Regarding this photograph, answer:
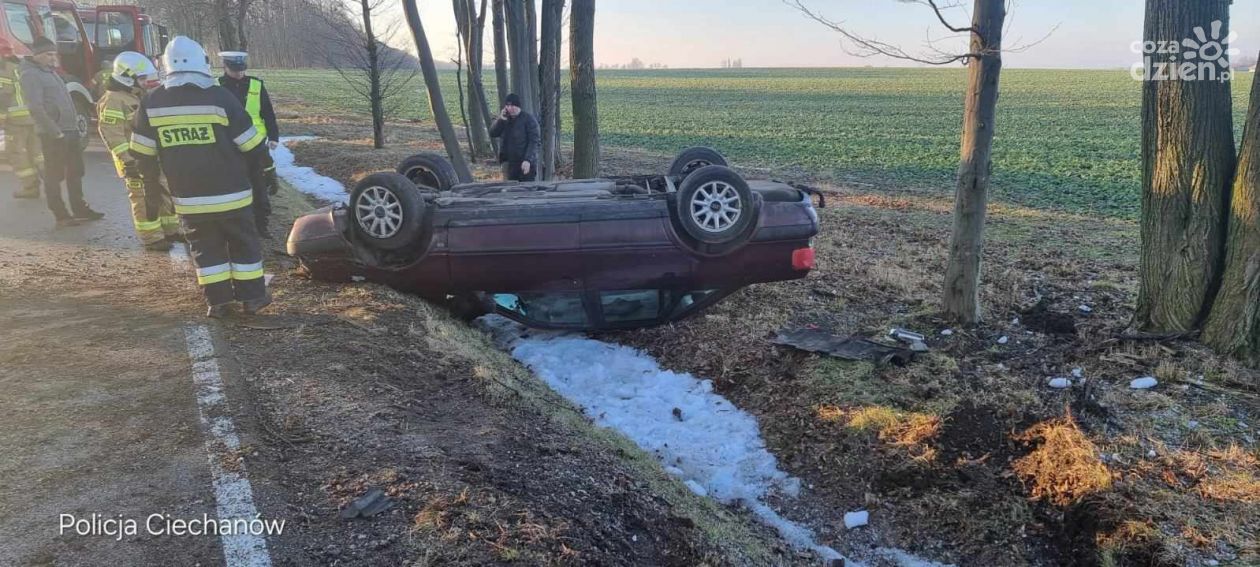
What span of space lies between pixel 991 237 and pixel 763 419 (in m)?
6.48

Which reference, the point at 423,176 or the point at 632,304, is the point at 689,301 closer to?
the point at 632,304

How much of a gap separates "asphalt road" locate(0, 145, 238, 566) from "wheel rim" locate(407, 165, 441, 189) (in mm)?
1996

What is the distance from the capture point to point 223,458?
10.4ft

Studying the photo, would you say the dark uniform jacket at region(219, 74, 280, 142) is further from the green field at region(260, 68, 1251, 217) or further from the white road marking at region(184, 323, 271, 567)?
the green field at region(260, 68, 1251, 217)

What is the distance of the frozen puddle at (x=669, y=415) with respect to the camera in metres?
4.16

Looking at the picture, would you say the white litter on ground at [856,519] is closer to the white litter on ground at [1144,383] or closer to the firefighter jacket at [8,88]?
the white litter on ground at [1144,383]

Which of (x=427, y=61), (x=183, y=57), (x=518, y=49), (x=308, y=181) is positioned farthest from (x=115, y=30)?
(x=183, y=57)

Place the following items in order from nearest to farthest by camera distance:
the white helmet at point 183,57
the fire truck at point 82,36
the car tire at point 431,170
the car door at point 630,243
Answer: the white helmet at point 183,57 → the car door at point 630,243 → the car tire at point 431,170 → the fire truck at point 82,36

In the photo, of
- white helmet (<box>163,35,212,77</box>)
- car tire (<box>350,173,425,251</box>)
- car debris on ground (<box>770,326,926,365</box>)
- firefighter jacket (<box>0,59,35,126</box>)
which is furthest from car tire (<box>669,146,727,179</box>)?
firefighter jacket (<box>0,59,35,126</box>)

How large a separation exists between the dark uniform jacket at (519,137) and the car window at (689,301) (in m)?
3.55

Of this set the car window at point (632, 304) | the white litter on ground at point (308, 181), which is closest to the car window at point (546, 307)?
the car window at point (632, 304)

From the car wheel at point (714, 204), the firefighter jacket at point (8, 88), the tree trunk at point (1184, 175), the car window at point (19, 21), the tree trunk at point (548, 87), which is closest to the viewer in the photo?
the tree trunk at point (1184, 175)

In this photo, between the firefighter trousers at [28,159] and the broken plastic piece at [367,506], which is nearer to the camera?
the broken plastic piece at [367,506]

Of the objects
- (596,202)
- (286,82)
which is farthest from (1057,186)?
(286,82)
